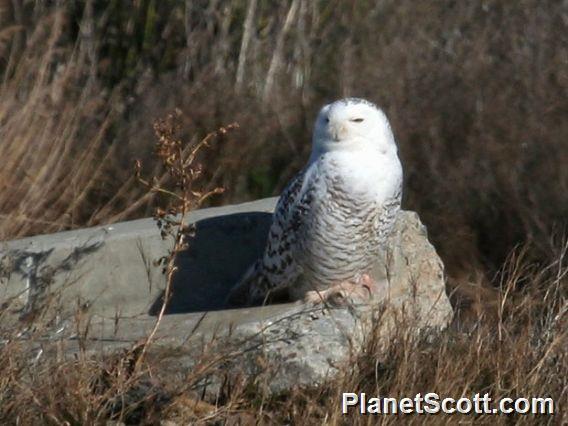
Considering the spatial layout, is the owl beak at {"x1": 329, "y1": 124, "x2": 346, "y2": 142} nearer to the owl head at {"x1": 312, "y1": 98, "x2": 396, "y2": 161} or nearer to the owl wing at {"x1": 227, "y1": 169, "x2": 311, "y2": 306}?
the owl head at {"x1": 312, "y1": 98, "x2": 396, "y2": 161}

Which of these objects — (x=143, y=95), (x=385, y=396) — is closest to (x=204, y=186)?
(x=143, y=95)

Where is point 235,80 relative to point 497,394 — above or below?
above

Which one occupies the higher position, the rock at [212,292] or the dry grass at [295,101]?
the dry grass at [295,101]

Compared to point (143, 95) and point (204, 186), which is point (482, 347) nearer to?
point (204, 186)

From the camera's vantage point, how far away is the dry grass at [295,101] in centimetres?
732

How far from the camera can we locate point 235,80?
8500 mm

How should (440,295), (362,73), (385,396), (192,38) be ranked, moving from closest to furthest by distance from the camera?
1. (385,396)
2. (440,295)
3. (362,73)
4. (192,38)

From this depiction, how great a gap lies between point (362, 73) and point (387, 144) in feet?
7.50

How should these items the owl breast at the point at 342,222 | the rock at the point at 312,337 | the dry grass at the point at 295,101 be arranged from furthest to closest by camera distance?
1. the dry grass at the point at 295,101
2. the owl breast at the point at 342,222
3. the rock at the point at 312,337

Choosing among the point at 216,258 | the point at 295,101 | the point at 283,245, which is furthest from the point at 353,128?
the point at 295,101

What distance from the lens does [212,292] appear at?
21.7 ft

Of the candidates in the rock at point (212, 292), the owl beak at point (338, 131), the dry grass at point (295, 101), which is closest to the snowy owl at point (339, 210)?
the owl beak at point (338, 131)

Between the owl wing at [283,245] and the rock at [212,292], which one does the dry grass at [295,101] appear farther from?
the owl wing at [283,245]

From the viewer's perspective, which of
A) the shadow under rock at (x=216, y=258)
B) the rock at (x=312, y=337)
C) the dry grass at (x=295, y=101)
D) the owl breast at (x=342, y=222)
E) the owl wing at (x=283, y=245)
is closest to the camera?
the rock at (x=312, y=337)
